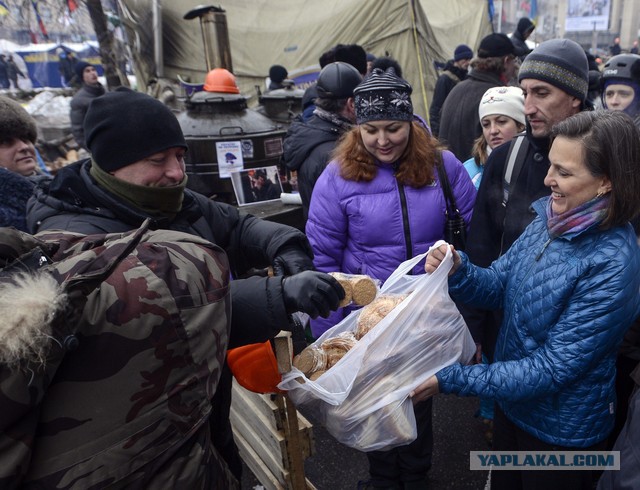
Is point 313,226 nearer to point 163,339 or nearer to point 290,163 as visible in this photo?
point 290,163

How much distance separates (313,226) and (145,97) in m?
1.15

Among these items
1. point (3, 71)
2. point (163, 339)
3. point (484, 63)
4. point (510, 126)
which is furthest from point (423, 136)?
point (3, 71)

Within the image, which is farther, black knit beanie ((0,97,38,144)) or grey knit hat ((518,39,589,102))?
black knit beanie ((0,97,38,144))

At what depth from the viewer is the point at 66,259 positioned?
34.9 inches

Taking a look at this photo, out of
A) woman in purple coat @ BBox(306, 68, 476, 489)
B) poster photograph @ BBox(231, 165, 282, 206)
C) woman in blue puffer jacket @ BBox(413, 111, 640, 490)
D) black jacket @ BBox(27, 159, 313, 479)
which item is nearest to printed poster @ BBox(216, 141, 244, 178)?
poster photograph @ BBox(231, 165, 282, 206)

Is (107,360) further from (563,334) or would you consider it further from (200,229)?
(563,334)

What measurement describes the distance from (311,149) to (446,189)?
3.33ft

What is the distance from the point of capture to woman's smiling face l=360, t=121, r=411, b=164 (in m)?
2.30

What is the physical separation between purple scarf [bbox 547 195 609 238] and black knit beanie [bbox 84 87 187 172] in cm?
134

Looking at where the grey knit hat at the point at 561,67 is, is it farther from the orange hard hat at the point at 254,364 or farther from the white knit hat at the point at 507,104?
the orange hard hat at the point at 254,364

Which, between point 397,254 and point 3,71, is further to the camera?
point 3,71

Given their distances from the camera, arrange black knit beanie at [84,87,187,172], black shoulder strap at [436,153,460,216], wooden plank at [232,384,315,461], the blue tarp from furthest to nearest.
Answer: the blue tarp
black shoulder strap at [436,153,460,216]
wooden plank at [232,384,315,461]
black knit beanie at [84,87,187,172]

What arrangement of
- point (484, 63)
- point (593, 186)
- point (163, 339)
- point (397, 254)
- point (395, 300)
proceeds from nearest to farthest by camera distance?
point (163, 339), point (593, 186), point (395, 300), point (397, 254), point (484, 63)

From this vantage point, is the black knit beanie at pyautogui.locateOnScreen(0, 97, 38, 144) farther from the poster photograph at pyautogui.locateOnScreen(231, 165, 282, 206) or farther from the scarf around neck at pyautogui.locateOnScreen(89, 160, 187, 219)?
the poster photograph at pyautogui.locateOnScreen(231, 165, 282, 206)
